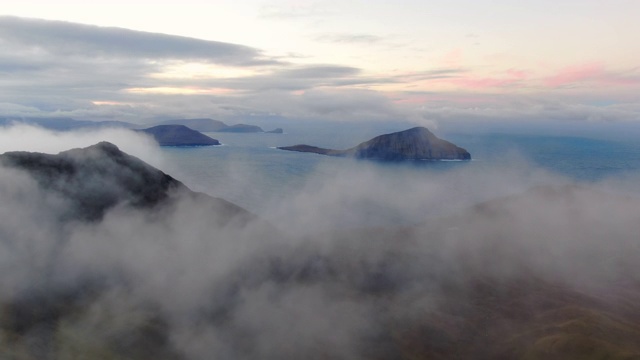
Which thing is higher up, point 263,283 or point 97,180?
point 97,180

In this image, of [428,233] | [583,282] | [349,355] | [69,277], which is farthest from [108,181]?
[583,282]

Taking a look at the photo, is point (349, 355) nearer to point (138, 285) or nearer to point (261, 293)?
point (261, 293)

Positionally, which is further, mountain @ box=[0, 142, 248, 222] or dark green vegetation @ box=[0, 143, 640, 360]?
mountain @ box=[0, 142, 248, 222]

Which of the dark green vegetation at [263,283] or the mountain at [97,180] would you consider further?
the mountain at [97,180]

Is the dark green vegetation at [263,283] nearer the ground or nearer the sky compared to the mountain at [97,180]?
nearer the ground

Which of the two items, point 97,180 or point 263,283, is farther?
point 97,180

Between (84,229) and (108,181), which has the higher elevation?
(108,181)

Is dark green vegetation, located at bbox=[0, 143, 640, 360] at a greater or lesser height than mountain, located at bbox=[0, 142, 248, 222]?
lesser

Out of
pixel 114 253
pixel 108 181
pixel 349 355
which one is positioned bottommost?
pixel 349 355
